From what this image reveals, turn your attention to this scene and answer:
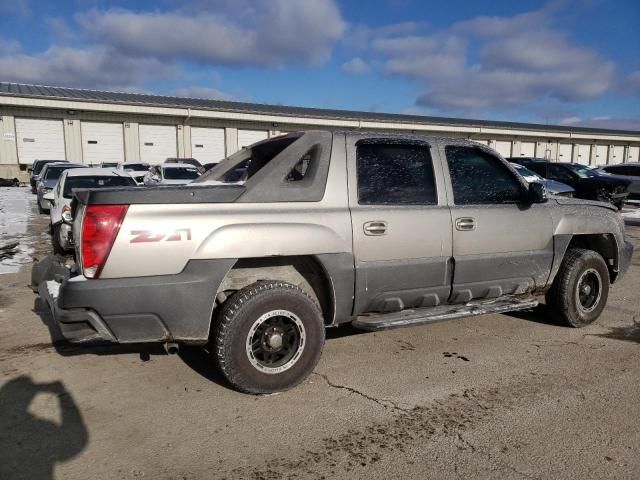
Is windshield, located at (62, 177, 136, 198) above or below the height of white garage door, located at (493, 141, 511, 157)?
below

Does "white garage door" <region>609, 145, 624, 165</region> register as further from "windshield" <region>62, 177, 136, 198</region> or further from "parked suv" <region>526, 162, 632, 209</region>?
"windshield" <region>62, 177, 136, 198</region>

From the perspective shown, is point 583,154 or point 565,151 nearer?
point 565,151

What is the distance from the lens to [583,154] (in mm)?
51906

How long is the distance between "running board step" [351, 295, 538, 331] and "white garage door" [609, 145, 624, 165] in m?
58.6

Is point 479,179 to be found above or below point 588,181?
below

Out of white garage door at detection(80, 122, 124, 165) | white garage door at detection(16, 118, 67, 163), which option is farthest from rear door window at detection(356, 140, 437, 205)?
white garage door at detection(16, 118, 67, 163)

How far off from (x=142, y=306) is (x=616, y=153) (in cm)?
6274

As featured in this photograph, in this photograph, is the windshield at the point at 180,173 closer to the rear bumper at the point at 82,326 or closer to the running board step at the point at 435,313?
the running board step at the point at 435,313

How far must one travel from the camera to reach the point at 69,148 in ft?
99.9

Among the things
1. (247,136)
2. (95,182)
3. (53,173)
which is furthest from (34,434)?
(247,136)

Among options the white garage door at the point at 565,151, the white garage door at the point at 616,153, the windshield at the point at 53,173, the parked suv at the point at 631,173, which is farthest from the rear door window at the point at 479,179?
the white garage door at the point at 616,153

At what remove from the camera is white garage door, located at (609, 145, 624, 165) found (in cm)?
5441

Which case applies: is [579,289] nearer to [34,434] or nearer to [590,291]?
[590,291]

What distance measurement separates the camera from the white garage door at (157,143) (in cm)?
3269
